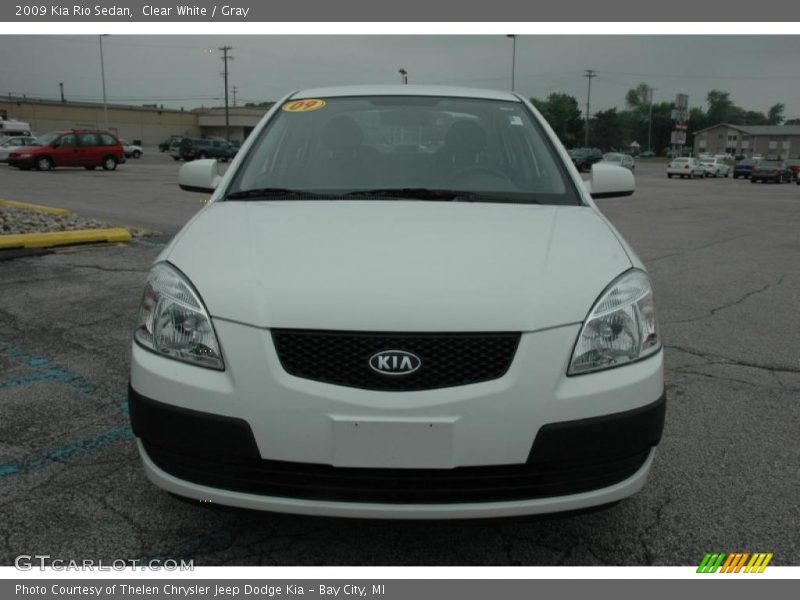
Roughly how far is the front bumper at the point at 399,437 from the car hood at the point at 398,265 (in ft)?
0.41

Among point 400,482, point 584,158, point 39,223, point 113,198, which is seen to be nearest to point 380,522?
point 400,482

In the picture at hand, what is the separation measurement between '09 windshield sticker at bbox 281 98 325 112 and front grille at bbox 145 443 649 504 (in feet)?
6.96

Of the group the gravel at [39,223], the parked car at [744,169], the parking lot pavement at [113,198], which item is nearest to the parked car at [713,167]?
the parked car at [744,169]

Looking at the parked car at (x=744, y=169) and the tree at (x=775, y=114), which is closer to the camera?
the parked car at (x=744, y=169)

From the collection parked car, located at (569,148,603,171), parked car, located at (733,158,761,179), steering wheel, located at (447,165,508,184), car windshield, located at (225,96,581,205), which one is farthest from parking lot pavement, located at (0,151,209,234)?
parked car, located at (733,158,761,179)

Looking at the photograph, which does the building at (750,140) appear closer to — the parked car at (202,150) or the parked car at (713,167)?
the parked car at (713,167)

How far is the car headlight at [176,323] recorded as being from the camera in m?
2.11

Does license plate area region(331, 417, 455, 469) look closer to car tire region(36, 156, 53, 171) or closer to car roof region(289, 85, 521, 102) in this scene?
car roof region(289, 85, 521, 102)

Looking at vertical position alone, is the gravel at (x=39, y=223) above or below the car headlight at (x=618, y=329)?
below

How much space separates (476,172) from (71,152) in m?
27.9

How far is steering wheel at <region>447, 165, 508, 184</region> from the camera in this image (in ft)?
10.5

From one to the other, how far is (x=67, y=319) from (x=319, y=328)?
3.84 meters

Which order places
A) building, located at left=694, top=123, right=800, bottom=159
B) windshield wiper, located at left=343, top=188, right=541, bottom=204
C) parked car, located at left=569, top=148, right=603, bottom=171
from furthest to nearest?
1. building, located at left=694, top=123, right=800, bottom=159
2. parked car, located at left=569, top=148, right=603, bottom=171
3. windshield wiper, located at left=343, top=188, right=541, bottom=204

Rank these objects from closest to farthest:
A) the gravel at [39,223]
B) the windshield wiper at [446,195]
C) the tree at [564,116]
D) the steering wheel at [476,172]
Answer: the windshield wiper at [446,195] → the steering wheel at [476,172] → the gravel at [39,223] → the tree at [564,116]
